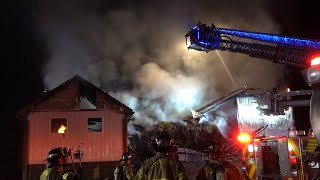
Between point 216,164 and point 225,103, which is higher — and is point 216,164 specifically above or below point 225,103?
below

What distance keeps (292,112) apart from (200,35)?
890 centimetres

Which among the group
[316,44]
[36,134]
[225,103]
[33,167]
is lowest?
[33,167]

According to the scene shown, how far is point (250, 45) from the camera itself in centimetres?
1309

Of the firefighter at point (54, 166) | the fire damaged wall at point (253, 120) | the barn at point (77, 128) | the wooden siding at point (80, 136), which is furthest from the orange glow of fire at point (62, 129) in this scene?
the firefighter at point (54, 166)

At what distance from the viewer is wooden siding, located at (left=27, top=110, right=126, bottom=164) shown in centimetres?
1430

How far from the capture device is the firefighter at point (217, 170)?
4.50m

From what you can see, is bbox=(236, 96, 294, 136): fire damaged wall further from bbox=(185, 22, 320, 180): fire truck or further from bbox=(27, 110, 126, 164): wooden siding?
bbox=(27, 110, 126, 164): wooden siding

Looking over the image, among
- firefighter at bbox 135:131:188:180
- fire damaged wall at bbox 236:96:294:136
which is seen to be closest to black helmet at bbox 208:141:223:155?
firefighter at bbox 135:131:188:180

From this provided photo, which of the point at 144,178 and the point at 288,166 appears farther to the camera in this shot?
the point at 288,166

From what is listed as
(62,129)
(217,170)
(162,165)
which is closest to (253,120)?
(62,129)

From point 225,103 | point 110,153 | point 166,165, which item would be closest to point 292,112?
point 225,103

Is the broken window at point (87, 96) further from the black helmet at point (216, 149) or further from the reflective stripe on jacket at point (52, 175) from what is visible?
the black helmet at point (216, 149)

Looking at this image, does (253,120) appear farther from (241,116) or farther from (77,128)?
(77,128)

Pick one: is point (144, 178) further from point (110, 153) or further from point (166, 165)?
point (110, 153)
